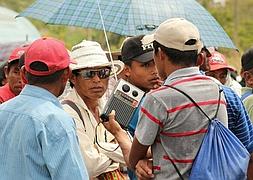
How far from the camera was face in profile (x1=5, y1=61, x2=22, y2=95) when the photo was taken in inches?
206

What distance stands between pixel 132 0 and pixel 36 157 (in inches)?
87.4

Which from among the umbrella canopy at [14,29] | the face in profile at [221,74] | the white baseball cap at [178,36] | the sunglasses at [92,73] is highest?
the white baseball cap at [178,36]

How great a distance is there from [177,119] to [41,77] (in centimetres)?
77

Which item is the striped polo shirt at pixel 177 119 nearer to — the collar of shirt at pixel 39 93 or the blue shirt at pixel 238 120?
the blue shirt at pixel 238 120

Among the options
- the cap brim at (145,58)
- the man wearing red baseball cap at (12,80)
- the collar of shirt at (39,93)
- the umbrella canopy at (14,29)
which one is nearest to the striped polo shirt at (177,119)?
the collar of shirt at (39,93)

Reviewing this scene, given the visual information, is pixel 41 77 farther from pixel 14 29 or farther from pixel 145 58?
pixel 14 29

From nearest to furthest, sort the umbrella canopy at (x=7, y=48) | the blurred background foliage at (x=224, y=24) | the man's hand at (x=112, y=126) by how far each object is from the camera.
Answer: the man's hand at (x=112, y=126) < the umbrella canopy at (x=7, y=48) < the blurred background foliage at (x=224, y=24)

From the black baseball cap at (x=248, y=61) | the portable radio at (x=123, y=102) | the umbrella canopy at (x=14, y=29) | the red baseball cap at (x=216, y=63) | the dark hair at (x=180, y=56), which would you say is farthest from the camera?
the umbrella canopy at (x=14, y=29)

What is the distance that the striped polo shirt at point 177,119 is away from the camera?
3.38 meters

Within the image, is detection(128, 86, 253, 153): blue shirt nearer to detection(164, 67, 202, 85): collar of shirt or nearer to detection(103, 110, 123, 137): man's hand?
detection(164, 67, 202, 85): collar of shirt

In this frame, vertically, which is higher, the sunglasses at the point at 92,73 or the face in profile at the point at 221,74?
the sunglasses at the point at 92,73

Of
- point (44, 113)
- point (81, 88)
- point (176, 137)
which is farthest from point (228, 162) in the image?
point (81, 88)

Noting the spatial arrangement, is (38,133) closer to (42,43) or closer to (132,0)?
(42,43)

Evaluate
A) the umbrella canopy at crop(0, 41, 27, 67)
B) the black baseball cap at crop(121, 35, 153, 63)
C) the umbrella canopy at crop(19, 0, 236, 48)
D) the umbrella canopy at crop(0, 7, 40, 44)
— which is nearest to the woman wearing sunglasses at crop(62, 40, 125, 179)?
the black baseball cap at crop(121, 35, 153, 63)
